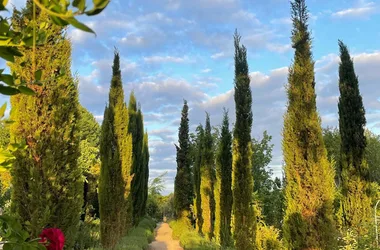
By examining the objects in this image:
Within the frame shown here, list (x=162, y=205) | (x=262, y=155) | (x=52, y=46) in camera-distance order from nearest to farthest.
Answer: (x=52, y=46) < (x=262, y=155) < (x=162, y=205)

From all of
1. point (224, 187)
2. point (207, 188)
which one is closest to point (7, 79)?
point (224, 187)

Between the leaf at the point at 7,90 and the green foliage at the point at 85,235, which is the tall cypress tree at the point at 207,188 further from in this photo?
the leaf at the point at 7,90

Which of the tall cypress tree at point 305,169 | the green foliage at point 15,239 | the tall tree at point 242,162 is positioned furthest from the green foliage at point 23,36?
the tall tree at point 242,162

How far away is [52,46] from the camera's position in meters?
5.43

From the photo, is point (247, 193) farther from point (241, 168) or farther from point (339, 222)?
point (339, 222)

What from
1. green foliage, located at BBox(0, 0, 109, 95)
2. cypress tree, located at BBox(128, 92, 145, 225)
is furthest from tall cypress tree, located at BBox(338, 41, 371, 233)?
green foliage, located at BBox(0, 0, 109, 95)

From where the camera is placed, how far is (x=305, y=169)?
9.12 meters

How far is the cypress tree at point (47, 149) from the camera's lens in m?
4.85

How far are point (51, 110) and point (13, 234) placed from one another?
421 centimetres

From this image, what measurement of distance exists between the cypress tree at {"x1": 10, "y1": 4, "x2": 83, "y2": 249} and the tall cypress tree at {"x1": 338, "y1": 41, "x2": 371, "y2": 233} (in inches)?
379

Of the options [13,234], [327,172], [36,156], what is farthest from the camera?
[327,172]

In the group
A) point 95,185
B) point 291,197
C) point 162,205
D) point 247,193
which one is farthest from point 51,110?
point 162,205

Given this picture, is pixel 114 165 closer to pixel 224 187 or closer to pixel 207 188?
pixel 224 187

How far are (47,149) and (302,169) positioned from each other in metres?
6.29
